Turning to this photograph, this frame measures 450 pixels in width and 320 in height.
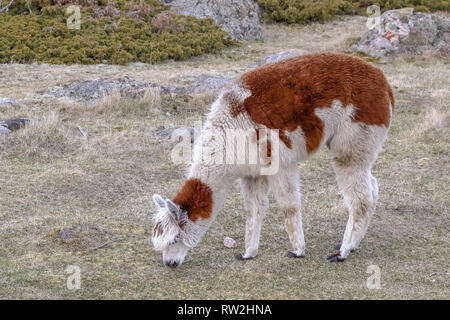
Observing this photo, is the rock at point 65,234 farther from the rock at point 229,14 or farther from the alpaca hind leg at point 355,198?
the rock at point 229,14

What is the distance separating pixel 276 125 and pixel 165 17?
15794mm

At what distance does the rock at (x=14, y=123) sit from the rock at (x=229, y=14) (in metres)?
12.3

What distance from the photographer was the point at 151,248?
7.21 meters

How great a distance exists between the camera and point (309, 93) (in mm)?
6332

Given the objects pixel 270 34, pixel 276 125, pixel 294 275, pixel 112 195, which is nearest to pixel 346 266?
pixel 294 275

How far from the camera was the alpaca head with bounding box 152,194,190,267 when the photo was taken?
6.05 metres

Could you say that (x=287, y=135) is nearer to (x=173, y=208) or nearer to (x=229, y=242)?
(x=173, y=208)

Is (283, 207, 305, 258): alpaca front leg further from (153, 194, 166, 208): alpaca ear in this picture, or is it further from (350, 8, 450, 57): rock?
(350, 8, 450, 57): rock

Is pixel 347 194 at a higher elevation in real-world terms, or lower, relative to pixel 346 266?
higher

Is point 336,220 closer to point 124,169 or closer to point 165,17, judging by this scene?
point 124,169

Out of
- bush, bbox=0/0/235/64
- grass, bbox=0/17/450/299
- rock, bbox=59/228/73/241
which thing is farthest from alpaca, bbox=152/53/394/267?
bush, bbox=0/0/235/64

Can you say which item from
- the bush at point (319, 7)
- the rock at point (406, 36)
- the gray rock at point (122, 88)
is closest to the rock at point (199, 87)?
the gray rock at point (122, 88)

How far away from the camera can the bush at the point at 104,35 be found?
61.0 ft

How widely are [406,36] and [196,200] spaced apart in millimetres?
15571
